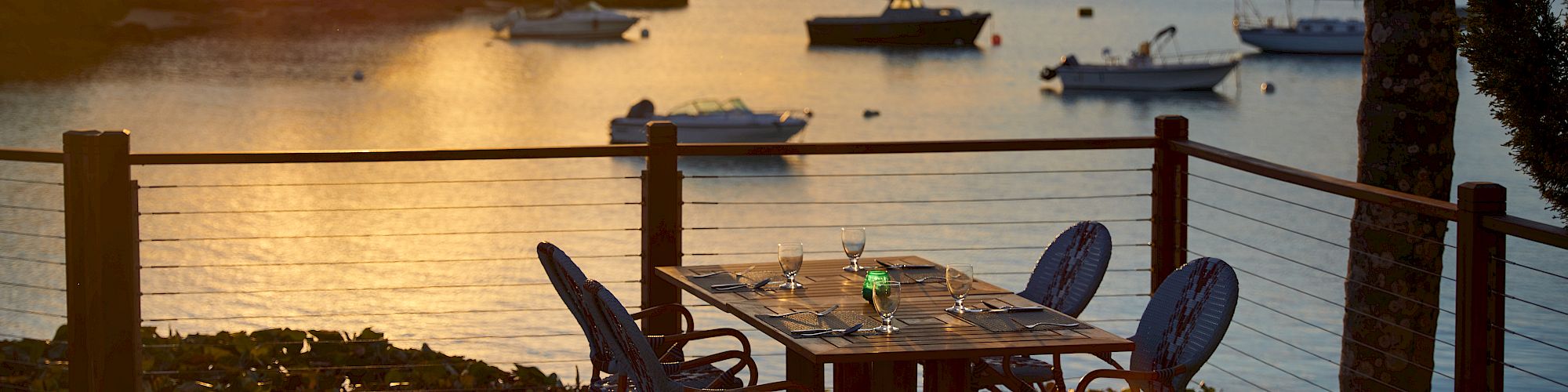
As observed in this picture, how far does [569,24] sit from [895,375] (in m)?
64.8

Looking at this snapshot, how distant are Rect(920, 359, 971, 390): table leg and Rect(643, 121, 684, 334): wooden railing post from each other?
1328mm

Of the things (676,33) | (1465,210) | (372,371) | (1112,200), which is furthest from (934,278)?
(676,33)

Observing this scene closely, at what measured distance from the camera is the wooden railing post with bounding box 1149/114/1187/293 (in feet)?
17.0

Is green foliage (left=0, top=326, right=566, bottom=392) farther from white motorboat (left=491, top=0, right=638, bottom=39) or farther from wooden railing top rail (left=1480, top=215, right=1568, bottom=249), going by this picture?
white motorboat (left=491, top=0, right=638, bottom=39)

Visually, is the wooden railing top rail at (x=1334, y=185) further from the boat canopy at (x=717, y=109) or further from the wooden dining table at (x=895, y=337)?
the boat canopy at (x=717, y=109)

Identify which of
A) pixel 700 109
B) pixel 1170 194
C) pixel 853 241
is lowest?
pixel 853 241

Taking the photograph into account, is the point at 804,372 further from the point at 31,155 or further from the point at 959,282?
the point at 31,155

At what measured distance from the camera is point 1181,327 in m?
4.00

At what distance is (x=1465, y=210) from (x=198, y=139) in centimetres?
3634

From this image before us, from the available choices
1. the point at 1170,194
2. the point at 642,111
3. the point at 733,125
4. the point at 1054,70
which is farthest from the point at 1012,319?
the point at 1054,70

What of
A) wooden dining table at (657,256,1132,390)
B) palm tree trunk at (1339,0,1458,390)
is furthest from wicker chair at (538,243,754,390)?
palm tree trunk at (1339,0,1458,390)

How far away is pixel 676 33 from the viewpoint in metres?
68.6

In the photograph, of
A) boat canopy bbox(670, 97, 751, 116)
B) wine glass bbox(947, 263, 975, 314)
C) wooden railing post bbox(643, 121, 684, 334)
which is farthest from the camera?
boat canopy bbox(670, 97, 751, 116)

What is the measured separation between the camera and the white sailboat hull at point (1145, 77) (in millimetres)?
45875
